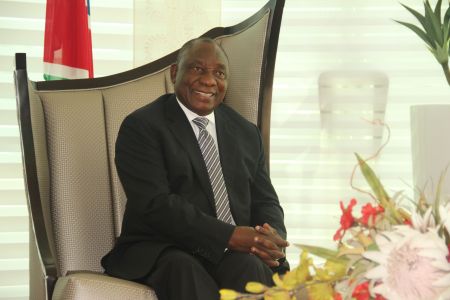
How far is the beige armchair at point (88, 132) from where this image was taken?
9.25 feet

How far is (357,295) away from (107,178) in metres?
2.09

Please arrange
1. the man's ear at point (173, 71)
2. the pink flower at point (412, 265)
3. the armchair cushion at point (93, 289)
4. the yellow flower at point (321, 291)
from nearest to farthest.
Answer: the pink flower at point (412, 265)
the yellow flower at point (321, 291)
the armchair cushion at point (93, 289)
the man's ear at point (173, 71)

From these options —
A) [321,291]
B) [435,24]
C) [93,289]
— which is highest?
[435,24]

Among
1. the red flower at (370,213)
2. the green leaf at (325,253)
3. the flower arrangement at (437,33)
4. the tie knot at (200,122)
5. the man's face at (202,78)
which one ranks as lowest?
the green leaf at (325,253)

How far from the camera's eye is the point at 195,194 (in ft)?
9.21

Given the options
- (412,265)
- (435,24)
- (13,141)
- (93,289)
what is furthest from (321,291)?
(13,141)

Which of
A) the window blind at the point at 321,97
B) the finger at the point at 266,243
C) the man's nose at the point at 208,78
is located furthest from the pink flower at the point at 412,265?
the window blind at the point at 321,97

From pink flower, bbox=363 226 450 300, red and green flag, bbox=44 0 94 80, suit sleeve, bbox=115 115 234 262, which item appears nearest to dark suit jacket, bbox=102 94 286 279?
suit sleeve, bbox=115 115 234 262

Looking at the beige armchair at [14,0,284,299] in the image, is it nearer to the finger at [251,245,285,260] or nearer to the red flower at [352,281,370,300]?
the finger at [251,245,285,260]

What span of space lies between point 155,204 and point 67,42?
1559 mm

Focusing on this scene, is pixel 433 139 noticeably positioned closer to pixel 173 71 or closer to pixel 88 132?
pixel 173 71

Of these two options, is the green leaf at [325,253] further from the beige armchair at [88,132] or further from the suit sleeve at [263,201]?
the suit sleeve at [263,201]

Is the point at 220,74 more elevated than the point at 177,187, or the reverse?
the point at 220,74

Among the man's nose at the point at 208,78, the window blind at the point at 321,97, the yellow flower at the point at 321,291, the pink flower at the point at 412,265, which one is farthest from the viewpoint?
the window blind at the point at 321,97
